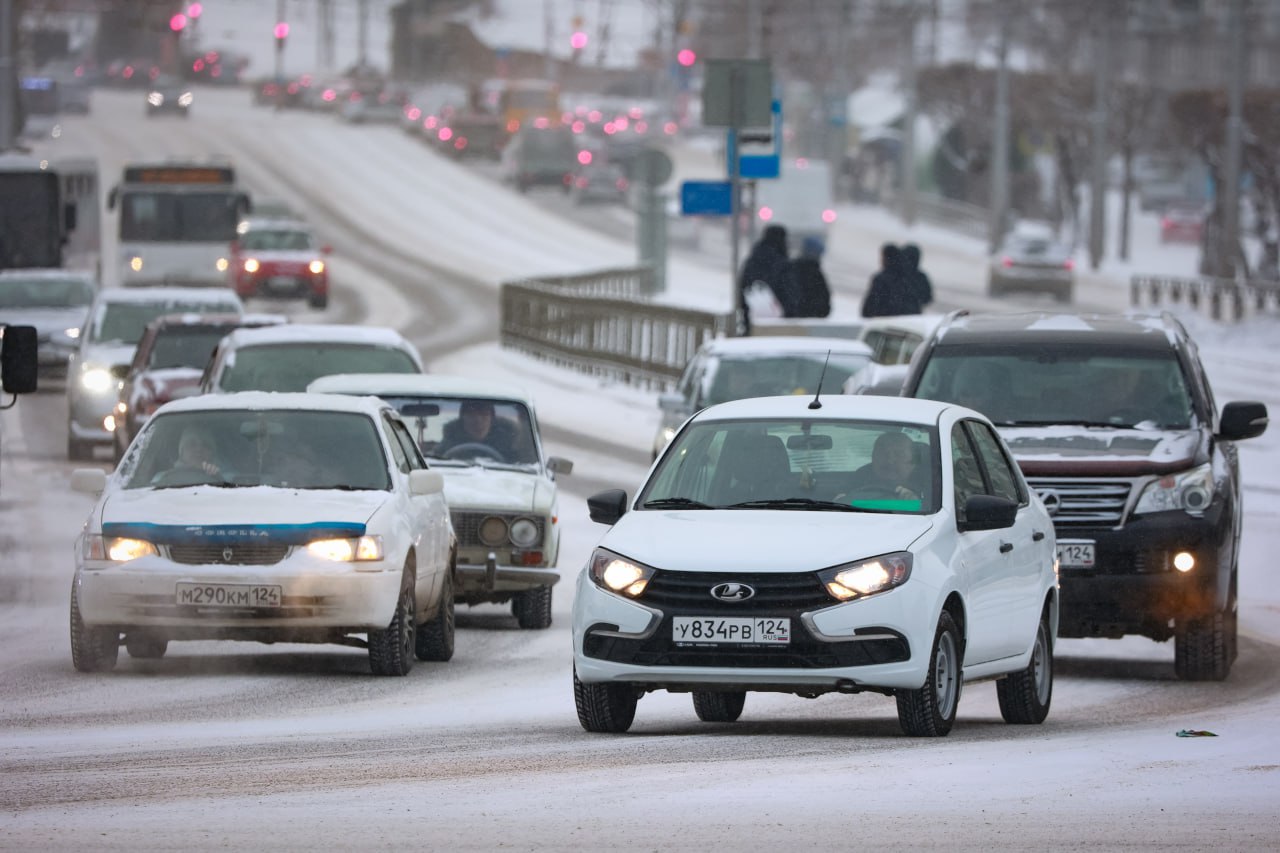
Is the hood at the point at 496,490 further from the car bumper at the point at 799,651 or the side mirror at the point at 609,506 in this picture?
the car bumper at the point at 799,651

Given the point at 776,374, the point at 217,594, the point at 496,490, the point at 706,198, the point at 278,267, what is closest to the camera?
the point at 217,594

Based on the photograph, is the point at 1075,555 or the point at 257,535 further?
the point at 1075,555

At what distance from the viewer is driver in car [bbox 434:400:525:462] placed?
626 inches

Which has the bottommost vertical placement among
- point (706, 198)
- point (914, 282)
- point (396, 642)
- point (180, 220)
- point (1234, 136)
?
point (180, 220)

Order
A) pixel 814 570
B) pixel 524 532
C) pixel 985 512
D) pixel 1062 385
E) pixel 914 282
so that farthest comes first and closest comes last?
pixel 914 282, pixel 524 532, pixel 1062 385, pixel 985 512, pixel 814 570

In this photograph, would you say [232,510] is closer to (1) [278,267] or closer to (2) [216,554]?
(2) [216,554]

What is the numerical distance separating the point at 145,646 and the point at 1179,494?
518 centimetres

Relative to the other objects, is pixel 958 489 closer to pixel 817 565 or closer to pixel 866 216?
pixel 817 565

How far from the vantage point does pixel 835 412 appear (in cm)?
1053

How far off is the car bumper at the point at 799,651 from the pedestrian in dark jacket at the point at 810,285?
1507 cm

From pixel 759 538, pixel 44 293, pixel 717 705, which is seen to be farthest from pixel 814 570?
pixel 44 293

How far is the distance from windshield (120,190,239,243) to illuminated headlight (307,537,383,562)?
36.9 m

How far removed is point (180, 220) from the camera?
158 ft

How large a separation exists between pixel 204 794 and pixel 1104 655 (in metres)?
8.45
